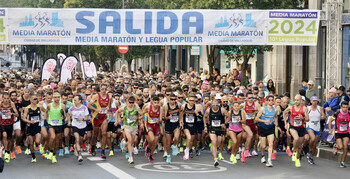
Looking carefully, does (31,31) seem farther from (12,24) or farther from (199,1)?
(199,1)

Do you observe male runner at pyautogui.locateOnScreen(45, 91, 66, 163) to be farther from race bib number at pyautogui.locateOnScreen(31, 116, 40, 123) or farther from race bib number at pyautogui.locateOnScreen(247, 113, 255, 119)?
race bib number at pyautogui.locateOnScreen(247, 113, 255, 119)

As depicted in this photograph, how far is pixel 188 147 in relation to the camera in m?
15.4

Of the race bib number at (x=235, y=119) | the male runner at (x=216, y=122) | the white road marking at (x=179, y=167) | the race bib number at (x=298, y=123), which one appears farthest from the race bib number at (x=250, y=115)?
the white road marking at (x=179, y=167)

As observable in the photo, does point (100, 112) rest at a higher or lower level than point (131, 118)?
higher

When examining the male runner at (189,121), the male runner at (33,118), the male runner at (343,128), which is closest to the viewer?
the male runner at (343,128)

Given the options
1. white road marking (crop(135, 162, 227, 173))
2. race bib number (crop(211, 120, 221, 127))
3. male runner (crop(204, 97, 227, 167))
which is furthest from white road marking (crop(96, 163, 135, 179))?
race bib number (crop(211, 120, 221, 127))

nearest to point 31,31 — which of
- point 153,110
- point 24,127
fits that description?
point 24,127

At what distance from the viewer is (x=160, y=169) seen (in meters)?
13.9

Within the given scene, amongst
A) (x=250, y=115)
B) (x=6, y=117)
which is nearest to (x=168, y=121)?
(x=250, y=115)

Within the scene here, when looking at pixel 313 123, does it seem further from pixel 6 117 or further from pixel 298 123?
pixel 6 117

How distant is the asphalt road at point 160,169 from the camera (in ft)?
42.5

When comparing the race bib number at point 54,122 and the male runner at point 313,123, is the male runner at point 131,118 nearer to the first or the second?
the race bib number at point 54,122

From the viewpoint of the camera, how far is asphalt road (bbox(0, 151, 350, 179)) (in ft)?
42.5

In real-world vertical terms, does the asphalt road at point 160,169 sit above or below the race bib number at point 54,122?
below
